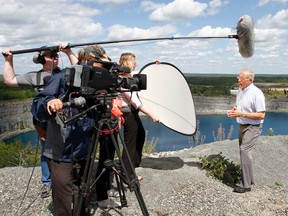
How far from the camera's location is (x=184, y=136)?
148 feet

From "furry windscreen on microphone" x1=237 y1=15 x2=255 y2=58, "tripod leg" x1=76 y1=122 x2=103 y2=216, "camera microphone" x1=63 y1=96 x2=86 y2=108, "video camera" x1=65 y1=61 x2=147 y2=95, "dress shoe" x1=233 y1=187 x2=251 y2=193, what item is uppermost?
"furry windscreen on microphone" x1=237 y1=15 x2=255 y2=58

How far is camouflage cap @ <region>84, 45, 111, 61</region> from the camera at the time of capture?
9.89 ft

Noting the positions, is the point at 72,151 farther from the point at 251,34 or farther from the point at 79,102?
the point at 251,34

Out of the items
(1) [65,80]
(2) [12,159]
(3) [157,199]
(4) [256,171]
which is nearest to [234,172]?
(4) [256,171]

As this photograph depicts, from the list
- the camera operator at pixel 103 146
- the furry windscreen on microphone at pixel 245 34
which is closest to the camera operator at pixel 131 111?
the camera operator at pixel 103 146

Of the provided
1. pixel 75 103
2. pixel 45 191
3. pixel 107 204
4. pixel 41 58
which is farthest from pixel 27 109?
pixel 75 103

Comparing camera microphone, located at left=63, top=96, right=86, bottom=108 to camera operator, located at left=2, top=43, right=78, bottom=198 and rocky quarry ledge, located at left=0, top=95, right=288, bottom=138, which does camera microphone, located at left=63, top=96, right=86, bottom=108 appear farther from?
rocky quarry ledge, located at left=0, top=95, right=288, bottom=138

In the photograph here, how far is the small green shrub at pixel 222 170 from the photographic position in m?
5.22

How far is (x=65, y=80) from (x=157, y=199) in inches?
93.0

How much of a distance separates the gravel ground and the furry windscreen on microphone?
2089mm

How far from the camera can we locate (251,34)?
14.8 ft

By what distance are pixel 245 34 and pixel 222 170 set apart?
2.21 meters

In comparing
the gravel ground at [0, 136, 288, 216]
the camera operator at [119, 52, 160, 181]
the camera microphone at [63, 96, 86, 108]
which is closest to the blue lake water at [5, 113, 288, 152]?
the gravel ground at [0, 136, 288, 216]

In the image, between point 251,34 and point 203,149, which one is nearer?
point 251,34
